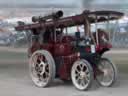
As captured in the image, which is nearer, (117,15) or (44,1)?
(117,15)

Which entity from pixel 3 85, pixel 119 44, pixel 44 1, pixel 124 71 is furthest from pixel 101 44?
pixel 119 44

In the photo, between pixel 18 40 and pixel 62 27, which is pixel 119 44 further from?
pixel 62 27

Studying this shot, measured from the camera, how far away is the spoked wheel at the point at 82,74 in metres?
8.95

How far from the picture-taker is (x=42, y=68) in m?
9.90

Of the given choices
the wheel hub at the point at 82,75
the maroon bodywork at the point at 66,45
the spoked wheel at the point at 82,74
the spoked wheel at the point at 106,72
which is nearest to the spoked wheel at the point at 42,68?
the maroon bodywork at the point at 66,45

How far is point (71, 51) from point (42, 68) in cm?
78

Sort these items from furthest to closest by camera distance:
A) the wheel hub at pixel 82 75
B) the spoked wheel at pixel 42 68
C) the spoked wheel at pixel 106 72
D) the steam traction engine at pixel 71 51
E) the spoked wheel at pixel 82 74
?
the spoked wheel at pixel 106 72 < the spoked wheel at pixel 42 68 < the steam traction engine at pixel 71 51 < the wheel hub at pixel 82 75 < the spoked wheel at pixel 82 74

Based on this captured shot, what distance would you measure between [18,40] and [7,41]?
94cm

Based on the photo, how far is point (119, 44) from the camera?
2364cm

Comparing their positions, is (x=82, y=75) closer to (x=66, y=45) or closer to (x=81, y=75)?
(x=81, y=75)

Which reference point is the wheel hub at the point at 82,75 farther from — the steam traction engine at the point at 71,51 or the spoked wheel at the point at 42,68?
the spoked wheel at the point at 42,68

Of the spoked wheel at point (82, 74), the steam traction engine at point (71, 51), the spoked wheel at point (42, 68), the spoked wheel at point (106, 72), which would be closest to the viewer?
the spoked wheel at point (82, 74)

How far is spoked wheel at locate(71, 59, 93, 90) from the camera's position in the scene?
8.95 m

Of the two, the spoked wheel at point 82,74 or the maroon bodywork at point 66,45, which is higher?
the maroon bodywork at point 66,45
